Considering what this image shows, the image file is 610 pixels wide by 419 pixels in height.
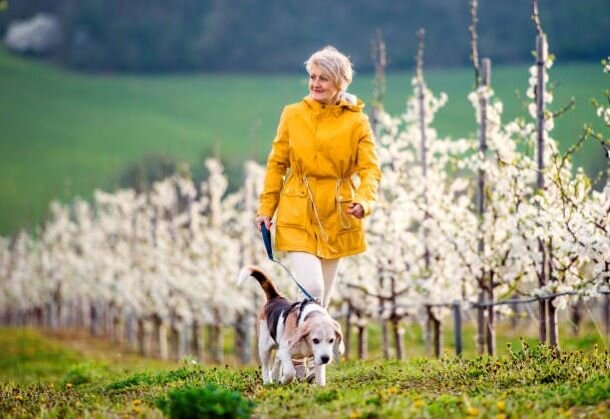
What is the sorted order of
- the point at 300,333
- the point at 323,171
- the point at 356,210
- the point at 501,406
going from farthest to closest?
the point at 323,171, the point at 356,210, the point at 300,333, the point at 501,406

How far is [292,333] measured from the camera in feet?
25.2

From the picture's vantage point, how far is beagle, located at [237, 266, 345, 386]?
24.1ft

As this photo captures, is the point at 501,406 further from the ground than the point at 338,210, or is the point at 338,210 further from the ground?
the point at 338,210

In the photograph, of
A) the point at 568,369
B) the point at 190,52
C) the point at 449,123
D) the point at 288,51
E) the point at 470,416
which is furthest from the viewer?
the point at 190,52

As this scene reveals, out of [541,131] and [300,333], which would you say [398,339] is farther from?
[300,333]

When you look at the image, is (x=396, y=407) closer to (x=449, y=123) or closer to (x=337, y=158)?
(x=337, y=158)

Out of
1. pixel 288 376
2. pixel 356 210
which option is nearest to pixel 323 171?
pixel 356 210

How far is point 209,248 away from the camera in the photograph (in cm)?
3334

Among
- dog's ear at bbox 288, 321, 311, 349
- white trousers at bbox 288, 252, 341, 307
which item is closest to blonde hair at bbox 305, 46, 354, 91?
white trousers at bbox 288, 252, 341, 307

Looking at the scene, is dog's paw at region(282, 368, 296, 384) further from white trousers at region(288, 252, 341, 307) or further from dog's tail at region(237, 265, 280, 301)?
dog's tail at region(237, 265, 280, 301)

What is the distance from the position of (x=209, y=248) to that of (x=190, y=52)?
106731 mm

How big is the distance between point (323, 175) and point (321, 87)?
778mm

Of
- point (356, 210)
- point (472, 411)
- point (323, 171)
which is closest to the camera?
point (472, 411)

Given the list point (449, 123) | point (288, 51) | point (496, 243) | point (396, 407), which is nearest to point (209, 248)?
point (496, 243)
